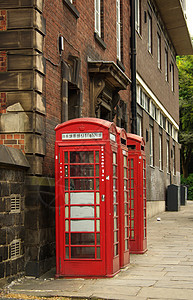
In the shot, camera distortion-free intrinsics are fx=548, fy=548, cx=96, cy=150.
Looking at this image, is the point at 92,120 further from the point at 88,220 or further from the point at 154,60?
the point at 154,60

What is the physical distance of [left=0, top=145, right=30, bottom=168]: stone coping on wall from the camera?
8.02 m

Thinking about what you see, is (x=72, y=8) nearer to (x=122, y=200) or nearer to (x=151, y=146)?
(x=122, y=200)

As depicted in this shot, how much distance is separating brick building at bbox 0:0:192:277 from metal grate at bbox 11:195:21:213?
0.84 ft

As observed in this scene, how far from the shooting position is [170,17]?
90.2 feet

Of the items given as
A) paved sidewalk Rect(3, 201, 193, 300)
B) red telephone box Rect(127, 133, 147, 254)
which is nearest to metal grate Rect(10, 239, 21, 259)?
paved sidewalk Rect(3, 201, 193, 300)

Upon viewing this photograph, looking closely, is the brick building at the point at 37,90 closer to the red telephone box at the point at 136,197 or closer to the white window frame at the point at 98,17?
the red telephone box at the point at 136,197

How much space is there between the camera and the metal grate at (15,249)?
8398 mm

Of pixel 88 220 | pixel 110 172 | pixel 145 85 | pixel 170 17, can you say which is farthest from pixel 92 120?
pixel 170 17

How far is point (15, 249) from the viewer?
855 cm

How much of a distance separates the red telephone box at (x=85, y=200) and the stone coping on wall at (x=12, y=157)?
1.84 ft

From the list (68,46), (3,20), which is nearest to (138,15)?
(68,46)

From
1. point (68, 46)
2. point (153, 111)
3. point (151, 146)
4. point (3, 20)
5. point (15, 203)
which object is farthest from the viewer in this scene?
point (153, 111)

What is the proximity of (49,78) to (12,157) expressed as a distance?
2322 millimetres

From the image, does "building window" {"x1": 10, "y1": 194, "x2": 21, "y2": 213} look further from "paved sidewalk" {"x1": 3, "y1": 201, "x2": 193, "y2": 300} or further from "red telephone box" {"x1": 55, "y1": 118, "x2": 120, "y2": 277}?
"paved sidewalk" {"x1": 3, "y1": 201, "x2": 193, "y2": 300}
